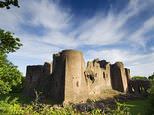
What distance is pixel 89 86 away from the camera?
56219 mm

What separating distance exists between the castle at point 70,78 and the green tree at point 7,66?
112 feet

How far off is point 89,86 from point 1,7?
4441 cm

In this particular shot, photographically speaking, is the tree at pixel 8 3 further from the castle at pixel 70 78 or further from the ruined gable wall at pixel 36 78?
the ruined gable wall at pixel 36 78

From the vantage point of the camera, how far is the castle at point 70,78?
168 feet

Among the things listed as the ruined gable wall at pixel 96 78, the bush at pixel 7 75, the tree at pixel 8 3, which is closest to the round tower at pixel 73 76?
the ruined gable wall at pixel 96 78

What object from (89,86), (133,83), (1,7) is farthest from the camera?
(133,83)

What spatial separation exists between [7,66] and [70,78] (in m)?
36.0

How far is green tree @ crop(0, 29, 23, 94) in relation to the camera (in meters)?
14.8

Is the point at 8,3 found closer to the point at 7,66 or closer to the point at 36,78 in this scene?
the point at 7,66

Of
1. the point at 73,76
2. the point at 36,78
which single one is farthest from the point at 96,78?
the point at 36,78

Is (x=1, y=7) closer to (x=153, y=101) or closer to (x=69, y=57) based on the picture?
(x=153, y=101)

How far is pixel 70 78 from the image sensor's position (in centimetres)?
5128

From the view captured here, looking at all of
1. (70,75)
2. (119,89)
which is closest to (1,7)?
(70,75)

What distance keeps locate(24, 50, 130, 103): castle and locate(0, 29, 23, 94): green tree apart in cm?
3416
